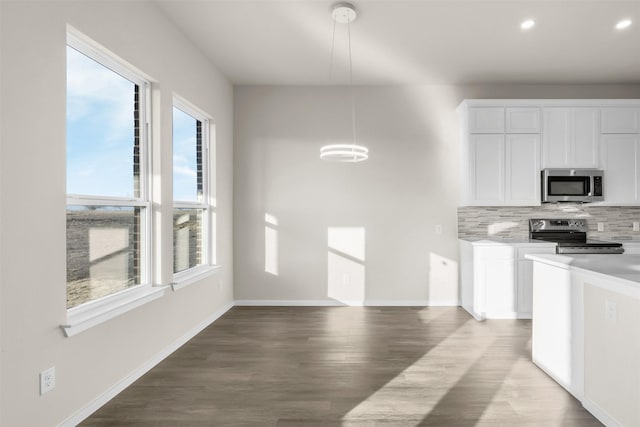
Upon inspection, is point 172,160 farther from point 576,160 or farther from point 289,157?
point 576,160

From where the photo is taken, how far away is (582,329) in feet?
7.61

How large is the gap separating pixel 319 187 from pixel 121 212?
269 centimetres

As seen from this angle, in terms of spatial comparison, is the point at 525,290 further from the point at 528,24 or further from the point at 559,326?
the point at 528,24

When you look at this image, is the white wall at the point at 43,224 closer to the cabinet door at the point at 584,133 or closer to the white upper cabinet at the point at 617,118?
the cabinet door at the point at 584,133

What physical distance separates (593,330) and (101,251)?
3124mm

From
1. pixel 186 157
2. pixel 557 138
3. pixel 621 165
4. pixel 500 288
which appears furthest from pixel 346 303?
pixel 621 165

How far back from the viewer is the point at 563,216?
15.8 feet

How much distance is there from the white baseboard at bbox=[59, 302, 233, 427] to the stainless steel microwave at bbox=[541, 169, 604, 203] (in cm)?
433

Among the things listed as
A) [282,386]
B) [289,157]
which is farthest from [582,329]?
[289,157]

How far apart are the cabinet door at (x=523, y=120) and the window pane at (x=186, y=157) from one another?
3698 mm

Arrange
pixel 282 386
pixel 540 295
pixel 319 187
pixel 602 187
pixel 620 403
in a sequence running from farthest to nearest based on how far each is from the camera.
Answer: pixel 319 187, pixel 602 187, pixel 540 295, pixel 282 386, pixel 620 403

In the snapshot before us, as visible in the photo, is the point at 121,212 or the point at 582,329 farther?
the point at 121,212

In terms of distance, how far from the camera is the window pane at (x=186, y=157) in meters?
3.62

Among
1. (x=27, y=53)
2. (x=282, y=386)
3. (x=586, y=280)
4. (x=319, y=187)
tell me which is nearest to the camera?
(x=27, y=53)
